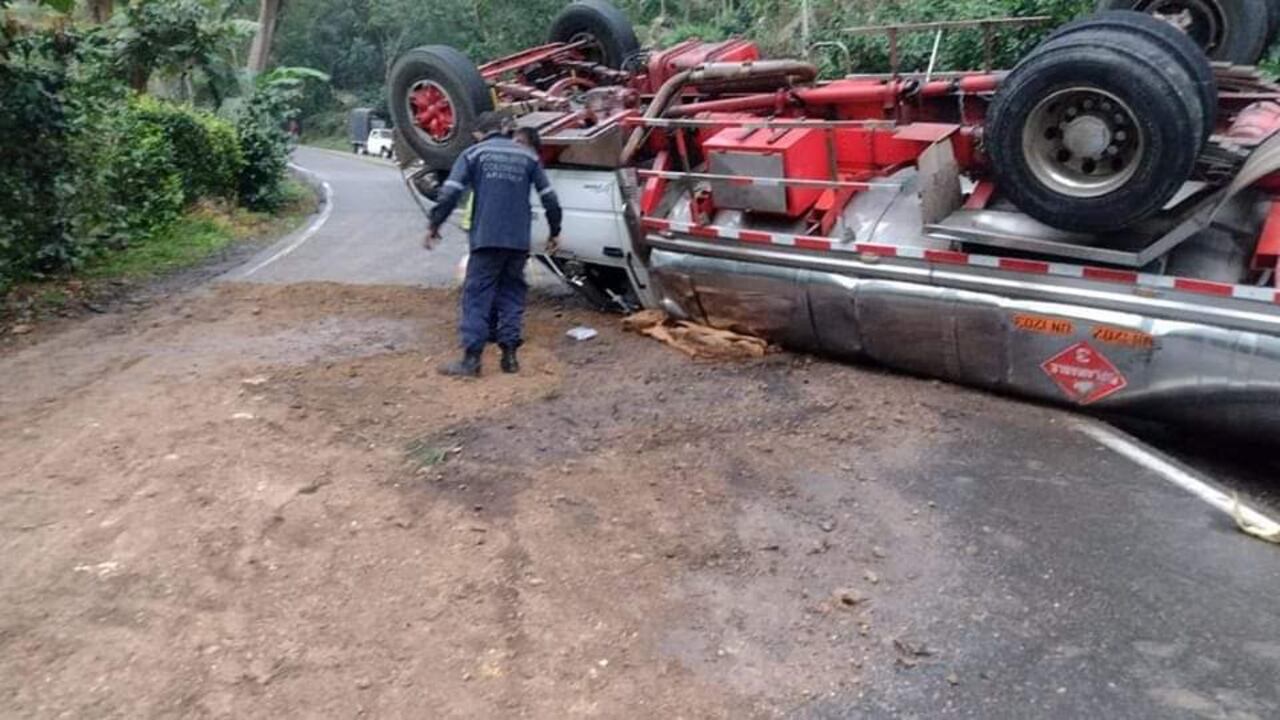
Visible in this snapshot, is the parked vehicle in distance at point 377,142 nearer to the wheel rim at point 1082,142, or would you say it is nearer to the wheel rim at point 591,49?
the wheel rim at point 591,49

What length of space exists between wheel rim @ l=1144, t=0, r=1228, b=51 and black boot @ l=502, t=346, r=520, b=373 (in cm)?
455

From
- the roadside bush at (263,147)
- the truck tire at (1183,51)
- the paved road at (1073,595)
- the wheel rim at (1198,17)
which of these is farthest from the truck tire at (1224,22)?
the roadside bush at (263,147)

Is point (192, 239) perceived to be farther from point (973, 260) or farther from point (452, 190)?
point (973, 260)

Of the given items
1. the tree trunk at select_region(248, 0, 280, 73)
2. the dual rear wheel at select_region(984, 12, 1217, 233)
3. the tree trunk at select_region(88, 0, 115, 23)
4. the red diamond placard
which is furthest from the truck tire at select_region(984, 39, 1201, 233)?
the tree trunk at select_region(248, 0, 280, 73)

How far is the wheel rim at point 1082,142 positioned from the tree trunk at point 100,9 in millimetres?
13667

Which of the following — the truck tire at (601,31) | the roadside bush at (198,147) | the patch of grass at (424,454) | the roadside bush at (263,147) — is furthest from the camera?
the roadside bush at (263,147)

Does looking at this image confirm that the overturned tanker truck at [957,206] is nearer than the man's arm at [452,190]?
Yes

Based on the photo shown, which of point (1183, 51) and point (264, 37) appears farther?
point (264, 37)

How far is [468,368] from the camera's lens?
21.1 feet

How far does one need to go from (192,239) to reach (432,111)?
20.1 ft

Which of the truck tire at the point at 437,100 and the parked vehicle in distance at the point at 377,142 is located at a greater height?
the truck tire at the point at 437,100

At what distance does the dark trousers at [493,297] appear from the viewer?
6430 millimetres

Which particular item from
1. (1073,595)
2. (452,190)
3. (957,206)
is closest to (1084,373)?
(957,206)

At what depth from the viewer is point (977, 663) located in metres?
3.45
